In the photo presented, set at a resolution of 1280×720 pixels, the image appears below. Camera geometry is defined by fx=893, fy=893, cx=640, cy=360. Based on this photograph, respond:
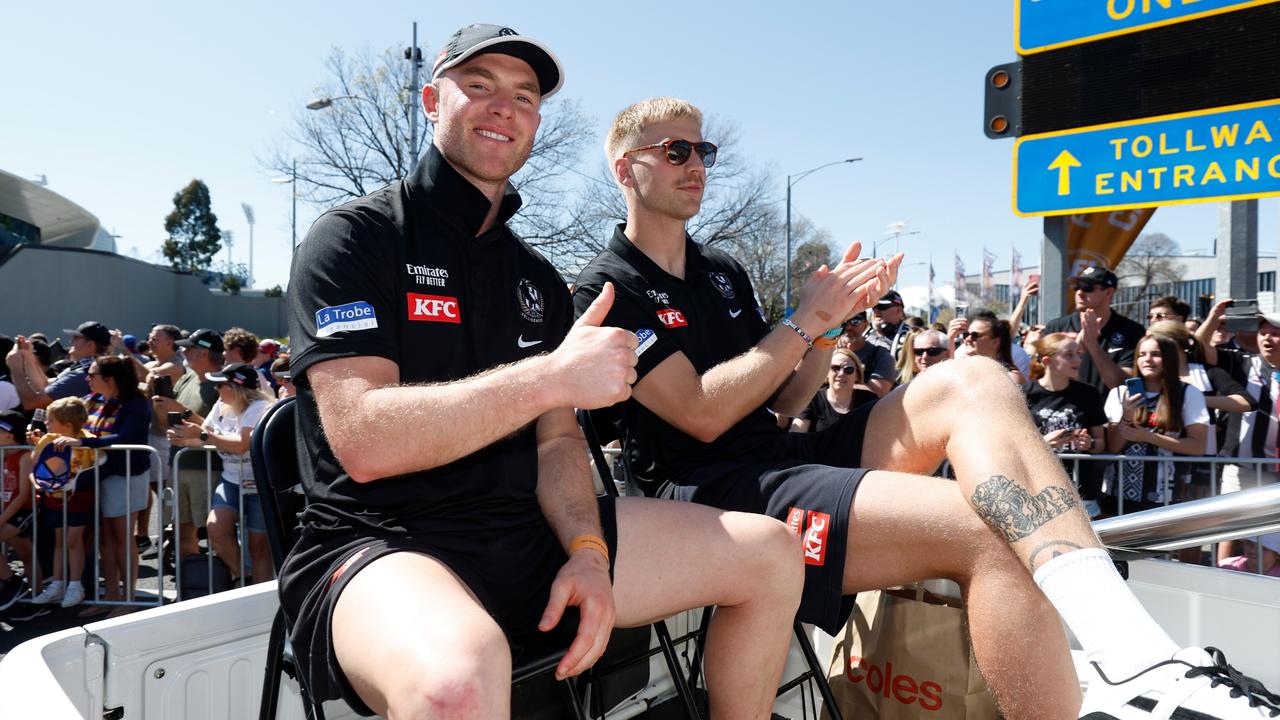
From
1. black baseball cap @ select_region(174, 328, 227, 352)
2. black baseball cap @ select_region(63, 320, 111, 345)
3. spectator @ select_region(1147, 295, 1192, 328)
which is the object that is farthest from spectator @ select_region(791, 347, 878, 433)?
black baseball cap @ select_region(63, 320, 111, 345)

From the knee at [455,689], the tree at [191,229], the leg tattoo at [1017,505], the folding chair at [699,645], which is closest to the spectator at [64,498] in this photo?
the folding chair at [699,645]

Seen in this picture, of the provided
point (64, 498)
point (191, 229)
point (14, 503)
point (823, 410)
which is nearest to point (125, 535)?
point (64, 498)

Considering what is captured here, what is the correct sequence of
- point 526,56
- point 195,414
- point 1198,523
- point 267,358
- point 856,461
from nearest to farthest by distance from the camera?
point 1198,523, point 526,56, point 856,461, point 195,414, point 267,358

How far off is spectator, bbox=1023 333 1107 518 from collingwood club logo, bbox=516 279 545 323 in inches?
150

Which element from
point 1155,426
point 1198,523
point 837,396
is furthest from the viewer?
point 837,396

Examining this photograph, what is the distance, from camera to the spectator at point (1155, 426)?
4.81 meters

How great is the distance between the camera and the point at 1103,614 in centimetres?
161

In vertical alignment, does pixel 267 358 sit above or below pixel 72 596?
above

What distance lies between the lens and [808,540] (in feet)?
6.97

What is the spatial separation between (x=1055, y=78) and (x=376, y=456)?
19.7ft

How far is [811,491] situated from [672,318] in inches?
26.6

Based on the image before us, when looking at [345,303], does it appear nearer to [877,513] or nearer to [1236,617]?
[877,513]

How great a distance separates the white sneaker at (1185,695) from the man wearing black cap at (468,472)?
0.63 meters

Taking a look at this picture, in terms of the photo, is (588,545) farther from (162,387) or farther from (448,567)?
(162,387)
